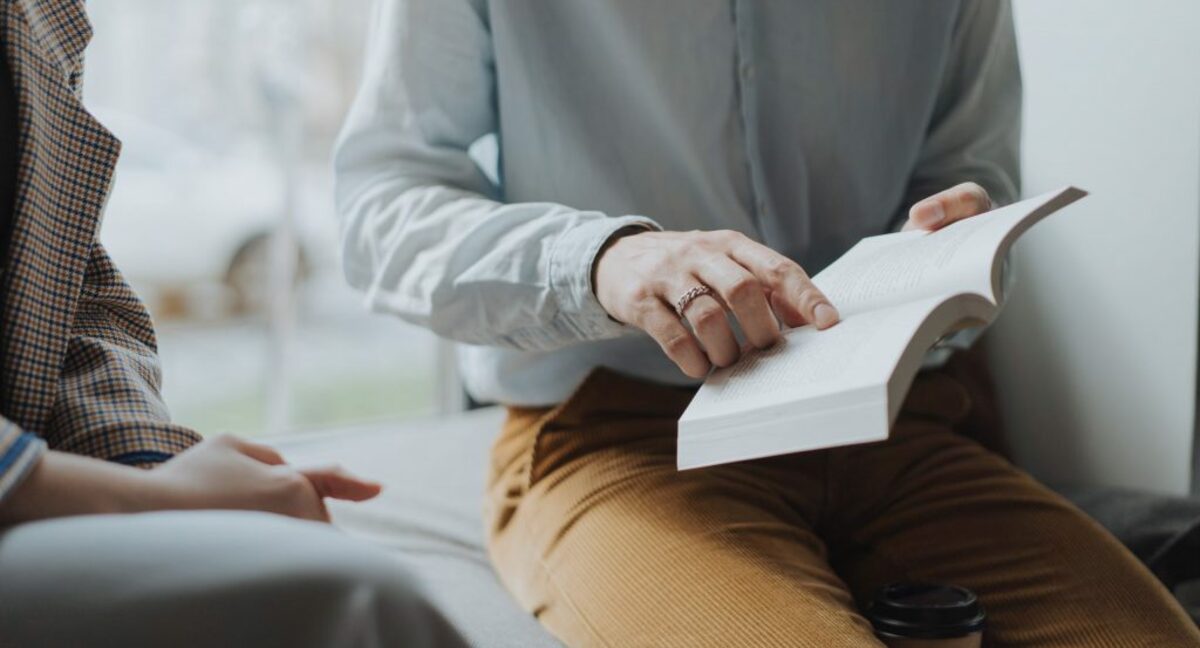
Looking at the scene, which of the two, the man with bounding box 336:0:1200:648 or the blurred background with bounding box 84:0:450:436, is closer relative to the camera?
the man with bounding box 336:0:1200:648

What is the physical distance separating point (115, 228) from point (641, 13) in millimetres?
3457

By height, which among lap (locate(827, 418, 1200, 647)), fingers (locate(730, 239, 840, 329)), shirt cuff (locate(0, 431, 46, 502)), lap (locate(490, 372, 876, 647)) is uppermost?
shirt cuff (locate(0, 431, 46, 502))

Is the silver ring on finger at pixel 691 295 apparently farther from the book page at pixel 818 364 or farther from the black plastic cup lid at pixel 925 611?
the black plastic cup lid at pixel 925 611

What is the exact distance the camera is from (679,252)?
733mm

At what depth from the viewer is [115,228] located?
13.0ft

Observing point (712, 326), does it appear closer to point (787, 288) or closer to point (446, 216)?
point (787, 288)

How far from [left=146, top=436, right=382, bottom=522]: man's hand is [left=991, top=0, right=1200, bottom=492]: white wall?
3.28 ft

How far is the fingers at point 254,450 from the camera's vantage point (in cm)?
60

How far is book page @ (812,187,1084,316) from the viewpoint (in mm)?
639

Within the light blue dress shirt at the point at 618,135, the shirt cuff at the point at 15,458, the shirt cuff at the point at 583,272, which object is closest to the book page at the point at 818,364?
the shirt cuff at the point at 583,272

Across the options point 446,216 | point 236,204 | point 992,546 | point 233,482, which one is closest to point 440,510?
point 446,216

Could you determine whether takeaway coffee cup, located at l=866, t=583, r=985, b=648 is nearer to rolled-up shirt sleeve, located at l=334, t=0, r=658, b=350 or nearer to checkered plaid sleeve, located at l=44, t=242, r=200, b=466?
rolled-up shirt sleeve, located at l=334, t=0, r=658, b=350

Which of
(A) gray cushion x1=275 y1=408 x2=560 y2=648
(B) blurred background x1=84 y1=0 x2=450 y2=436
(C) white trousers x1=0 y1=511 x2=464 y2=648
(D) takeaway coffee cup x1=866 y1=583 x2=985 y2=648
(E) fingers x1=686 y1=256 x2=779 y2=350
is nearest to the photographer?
(C) white trousers x1=0 y1=511 x2=464 y2=648

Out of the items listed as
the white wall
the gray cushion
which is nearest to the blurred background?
the gray cushion
